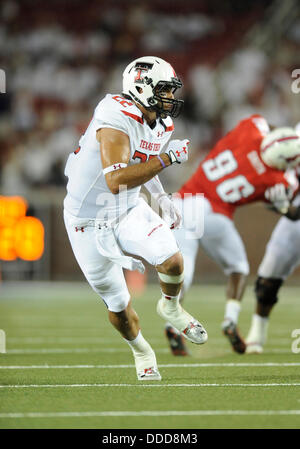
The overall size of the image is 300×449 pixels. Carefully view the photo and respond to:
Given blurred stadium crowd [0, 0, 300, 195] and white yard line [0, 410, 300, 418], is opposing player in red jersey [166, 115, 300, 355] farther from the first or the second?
blurred stadium crowd [0, 0, 300, 195]

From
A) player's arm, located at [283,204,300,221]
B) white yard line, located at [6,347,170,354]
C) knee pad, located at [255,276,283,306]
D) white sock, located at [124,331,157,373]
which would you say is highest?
player's arm, located at [283,204,300,221]

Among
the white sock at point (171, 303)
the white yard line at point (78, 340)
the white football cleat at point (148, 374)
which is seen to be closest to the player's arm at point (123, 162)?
the white sock at point (171, 303)

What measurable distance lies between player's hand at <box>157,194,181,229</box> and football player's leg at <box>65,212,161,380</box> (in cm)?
40

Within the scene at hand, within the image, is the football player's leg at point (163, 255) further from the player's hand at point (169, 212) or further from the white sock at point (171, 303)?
the player's hand at point (169, 212)

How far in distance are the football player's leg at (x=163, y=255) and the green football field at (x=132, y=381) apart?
314 millimetres

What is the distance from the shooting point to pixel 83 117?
49.8 feet

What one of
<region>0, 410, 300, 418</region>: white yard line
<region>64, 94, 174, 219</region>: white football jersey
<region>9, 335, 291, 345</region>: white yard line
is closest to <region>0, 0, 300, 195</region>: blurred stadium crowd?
<region>9, 335, 291, 345</region>: white yard line

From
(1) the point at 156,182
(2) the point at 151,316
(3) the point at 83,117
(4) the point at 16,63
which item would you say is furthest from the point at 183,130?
(1) the point at 156,182

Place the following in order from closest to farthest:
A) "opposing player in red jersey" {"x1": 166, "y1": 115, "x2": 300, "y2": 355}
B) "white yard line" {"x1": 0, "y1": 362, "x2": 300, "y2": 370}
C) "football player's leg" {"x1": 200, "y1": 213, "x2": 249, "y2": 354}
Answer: "white yard line" {"x1": 0, "y1": 362, "x2": 300, "y2": 370}
"opposing player in red jersey" {"x1": 166, "y1": 115, "x2": 300, "y2": 355}
"football player's leg" {"x1": 200, "y1": 213, "x2": 249, "y2": 354}

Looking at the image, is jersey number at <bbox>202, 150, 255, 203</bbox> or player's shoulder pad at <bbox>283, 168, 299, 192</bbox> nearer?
player's shoulder pad at <bbox>283, 168, 299, 192</bbox>

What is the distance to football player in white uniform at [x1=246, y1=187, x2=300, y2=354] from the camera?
21.0ft

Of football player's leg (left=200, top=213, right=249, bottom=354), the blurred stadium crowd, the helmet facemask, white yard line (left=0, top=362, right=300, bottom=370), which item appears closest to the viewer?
the helmet facemask

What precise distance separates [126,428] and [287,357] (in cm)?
273
